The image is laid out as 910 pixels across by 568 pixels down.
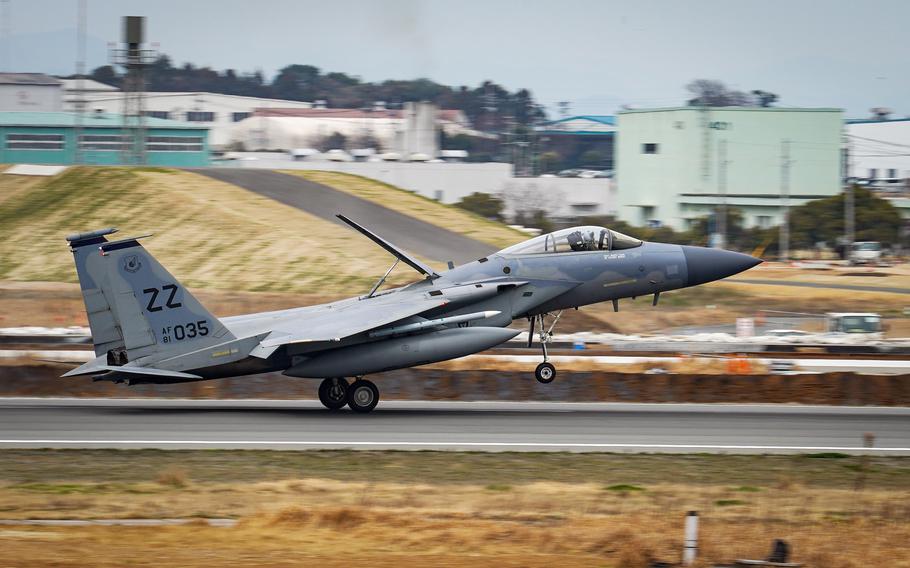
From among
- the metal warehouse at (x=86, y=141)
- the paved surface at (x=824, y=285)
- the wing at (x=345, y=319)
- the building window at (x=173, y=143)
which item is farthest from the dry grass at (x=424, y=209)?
the wing at (x=345, y=319)

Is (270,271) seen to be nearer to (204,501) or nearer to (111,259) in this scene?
(111,259)

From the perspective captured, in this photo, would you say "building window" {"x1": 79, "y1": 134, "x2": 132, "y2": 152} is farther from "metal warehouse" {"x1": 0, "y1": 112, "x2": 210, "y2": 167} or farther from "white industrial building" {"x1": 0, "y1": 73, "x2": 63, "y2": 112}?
"white industrial building" {"x1": 0, "y1": 73, "x2": 63, "y2": 112}

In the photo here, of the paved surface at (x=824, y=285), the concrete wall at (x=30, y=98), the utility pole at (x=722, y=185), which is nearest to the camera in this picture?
the paved surface at (x=824, y=285)

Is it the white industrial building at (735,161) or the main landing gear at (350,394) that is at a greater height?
the white industrial building at (735,161)

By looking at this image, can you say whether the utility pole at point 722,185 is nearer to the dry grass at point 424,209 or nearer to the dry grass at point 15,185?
the dry grass at point 424,209

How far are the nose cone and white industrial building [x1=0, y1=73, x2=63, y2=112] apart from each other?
133 metres

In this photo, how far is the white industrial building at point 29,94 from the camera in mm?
143125

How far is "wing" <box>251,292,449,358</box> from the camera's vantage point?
22703 mm

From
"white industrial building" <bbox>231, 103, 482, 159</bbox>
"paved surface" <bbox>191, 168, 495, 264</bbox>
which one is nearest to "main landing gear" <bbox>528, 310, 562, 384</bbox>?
"paved surface" <bbox>191, 168, 495, 264</bbox>

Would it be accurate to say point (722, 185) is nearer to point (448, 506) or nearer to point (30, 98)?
point (448, 506)

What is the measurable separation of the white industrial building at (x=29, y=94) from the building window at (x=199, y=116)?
2364cm

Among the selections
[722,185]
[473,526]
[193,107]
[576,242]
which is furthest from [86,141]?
[193,107]

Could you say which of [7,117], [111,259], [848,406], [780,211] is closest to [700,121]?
[780,211]

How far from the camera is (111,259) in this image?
74.5ft
